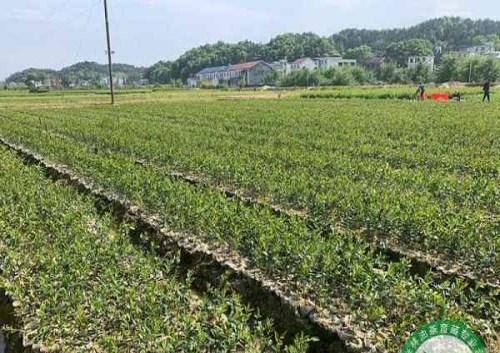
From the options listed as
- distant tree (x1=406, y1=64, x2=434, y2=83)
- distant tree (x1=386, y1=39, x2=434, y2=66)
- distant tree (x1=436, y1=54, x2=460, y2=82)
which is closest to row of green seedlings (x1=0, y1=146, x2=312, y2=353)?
distant tree (x1=436, y1=54, x2=460, y2=82)

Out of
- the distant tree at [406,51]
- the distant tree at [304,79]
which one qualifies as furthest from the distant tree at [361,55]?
the distant tree at [304,79]

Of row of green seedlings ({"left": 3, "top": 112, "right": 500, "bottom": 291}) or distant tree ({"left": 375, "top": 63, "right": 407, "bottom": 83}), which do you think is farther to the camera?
distant tree ({"left": 375, "top": 63, "right": 407, "bottom": 83})

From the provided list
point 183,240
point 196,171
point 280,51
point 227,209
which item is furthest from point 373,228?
point 280,51

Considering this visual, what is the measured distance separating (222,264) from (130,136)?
12.0 m

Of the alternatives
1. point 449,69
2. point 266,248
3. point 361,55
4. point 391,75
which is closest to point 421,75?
point 449,69

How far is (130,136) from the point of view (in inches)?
672

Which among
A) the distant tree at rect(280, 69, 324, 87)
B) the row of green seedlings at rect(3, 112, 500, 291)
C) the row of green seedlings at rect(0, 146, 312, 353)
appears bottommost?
the row of green seedlings at rect(3, 112, 500, 291)

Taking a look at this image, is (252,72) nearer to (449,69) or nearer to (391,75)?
(391,75)

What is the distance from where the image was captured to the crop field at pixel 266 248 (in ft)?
14.0

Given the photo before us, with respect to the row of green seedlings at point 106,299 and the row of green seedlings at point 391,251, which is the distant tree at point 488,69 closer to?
the row of green seedlings at point 391,251

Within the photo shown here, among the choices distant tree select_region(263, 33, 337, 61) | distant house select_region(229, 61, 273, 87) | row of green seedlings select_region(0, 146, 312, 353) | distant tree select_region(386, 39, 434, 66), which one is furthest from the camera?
distant tree select_region(263, 33, 337, 61)

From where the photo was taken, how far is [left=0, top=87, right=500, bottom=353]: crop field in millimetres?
4273

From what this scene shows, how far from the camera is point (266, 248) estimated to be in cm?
567

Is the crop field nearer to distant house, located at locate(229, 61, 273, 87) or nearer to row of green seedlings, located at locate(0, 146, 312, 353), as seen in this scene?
row of green seedlings, located at locate(0, 146, 312, 353)
